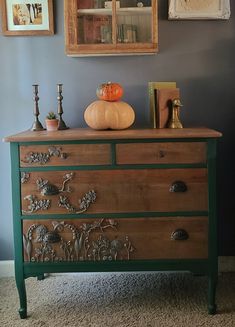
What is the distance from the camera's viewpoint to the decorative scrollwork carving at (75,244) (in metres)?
1.92

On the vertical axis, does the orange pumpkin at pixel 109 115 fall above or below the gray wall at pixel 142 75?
below

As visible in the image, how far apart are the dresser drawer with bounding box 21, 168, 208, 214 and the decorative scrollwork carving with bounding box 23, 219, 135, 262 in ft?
0.25

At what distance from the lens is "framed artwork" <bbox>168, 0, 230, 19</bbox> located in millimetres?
2275

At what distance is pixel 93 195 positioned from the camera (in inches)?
74.9

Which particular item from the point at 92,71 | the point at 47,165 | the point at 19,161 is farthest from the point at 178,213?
the point at 92,71

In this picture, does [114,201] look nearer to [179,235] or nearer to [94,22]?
[179,235]

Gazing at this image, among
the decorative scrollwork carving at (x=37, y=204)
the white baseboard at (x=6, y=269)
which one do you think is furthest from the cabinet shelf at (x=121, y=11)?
the white baseboard at (x=6, y=269)

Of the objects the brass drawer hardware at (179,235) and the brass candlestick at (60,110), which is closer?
the brass drawer hardware at (179,235)

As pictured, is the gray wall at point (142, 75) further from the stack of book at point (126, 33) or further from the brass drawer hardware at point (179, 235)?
the brass drawer hardware at point (179, 235)

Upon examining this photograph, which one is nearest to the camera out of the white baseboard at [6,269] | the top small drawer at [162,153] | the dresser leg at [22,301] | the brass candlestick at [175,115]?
the top small drawer at [162,153]

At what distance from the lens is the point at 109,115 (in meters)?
2.00

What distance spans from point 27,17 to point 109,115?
83 cm

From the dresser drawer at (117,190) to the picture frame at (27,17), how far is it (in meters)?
0.92

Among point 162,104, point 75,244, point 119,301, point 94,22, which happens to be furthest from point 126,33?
point 119,301
